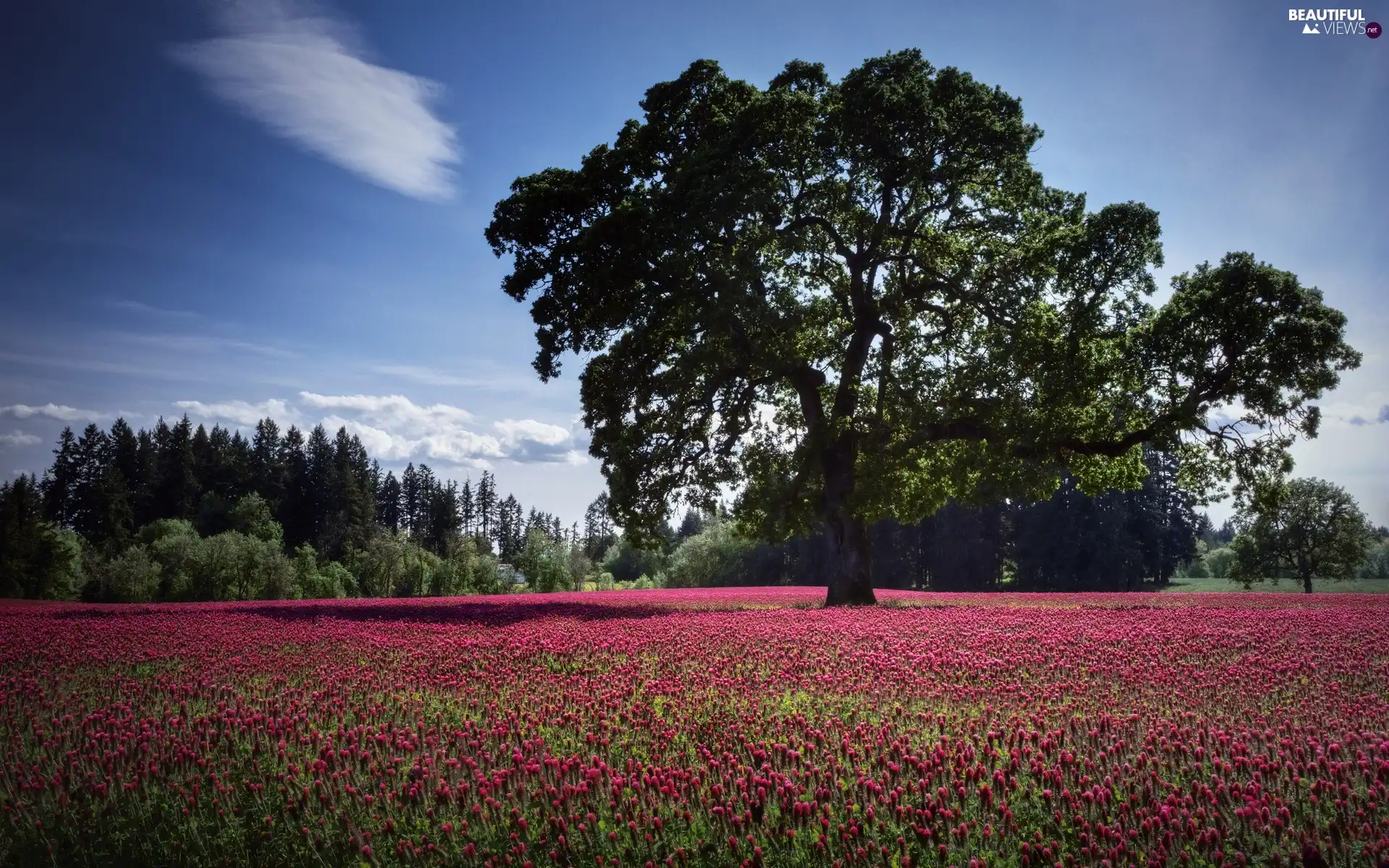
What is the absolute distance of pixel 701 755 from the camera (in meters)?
6.35

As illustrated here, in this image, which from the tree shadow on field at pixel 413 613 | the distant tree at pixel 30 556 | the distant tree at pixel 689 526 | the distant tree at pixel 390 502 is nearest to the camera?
the tree shadow on field at pixel 413 613

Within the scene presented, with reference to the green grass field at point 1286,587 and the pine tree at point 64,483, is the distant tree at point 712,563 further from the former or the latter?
the pine tree at point 64,483

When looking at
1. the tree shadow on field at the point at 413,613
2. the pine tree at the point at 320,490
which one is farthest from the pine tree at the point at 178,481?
the tree shadow on field at the point at 413,613

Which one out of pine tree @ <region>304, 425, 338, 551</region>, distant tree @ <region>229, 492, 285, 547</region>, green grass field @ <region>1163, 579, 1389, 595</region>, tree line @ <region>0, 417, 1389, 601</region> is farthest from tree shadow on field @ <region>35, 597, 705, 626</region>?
pine tree @ <region>304, 425, 338, 551</region>

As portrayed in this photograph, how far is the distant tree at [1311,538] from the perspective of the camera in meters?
56.6

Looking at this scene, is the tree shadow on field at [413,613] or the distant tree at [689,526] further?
the distant tree at [689,526]

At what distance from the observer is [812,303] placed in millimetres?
28422

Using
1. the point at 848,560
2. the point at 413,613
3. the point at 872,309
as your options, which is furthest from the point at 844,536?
the point at 413,613

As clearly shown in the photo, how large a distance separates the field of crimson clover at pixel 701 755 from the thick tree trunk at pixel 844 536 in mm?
13544

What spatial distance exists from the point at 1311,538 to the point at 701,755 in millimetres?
69309

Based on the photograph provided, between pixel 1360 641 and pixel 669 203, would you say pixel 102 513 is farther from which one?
pixel 1360 641

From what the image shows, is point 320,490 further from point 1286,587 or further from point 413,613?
point 1286,587

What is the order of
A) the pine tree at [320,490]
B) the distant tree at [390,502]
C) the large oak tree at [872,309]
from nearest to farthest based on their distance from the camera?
the large oak tree at [872,309] < the pine tree at [320,490] < the distant tree at [390,502]

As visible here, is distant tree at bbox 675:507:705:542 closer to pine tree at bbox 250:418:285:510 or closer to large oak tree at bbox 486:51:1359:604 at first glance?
pine tree at bbox 250:418:285:510
